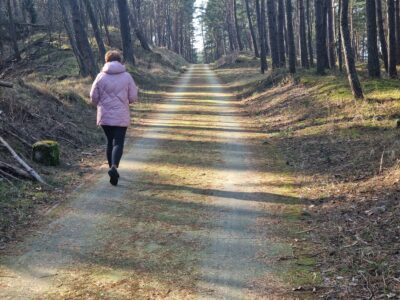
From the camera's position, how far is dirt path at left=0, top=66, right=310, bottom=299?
4371mm

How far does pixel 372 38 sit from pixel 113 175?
453 inches

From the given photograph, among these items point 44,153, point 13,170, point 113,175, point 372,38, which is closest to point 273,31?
point 372,38

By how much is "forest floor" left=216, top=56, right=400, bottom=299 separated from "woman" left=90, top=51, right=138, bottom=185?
304cm

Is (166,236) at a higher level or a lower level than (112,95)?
lower

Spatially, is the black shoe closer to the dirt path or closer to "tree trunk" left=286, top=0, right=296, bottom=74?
the dirt path

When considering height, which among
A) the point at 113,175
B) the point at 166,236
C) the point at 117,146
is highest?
the point at 117,146

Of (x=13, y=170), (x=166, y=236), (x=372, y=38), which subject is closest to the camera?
(x=166, y=236)

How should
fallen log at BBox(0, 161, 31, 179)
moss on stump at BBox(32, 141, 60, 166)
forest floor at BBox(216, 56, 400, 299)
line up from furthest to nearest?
moss on stump at BBox(32, 141, 60, 166), fallen log at BBox(0, 161, 31, 179), forest floor at BBox(216, 56, 400, 299)

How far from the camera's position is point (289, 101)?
1800 cm

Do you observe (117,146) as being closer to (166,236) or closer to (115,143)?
(115,143)

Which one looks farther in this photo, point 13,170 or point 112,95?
point 112,95

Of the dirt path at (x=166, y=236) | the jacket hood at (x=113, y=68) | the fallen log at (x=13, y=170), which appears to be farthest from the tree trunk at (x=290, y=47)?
the fallen log at (x=13, y=170)

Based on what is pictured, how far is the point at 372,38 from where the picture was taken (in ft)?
51.4

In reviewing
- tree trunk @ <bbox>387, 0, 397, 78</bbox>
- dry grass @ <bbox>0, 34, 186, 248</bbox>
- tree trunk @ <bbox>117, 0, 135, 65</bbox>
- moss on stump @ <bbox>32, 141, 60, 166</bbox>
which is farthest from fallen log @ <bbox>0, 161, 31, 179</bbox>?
tree trunk @ <bbox>117, 0, 135, 65</bbox>
